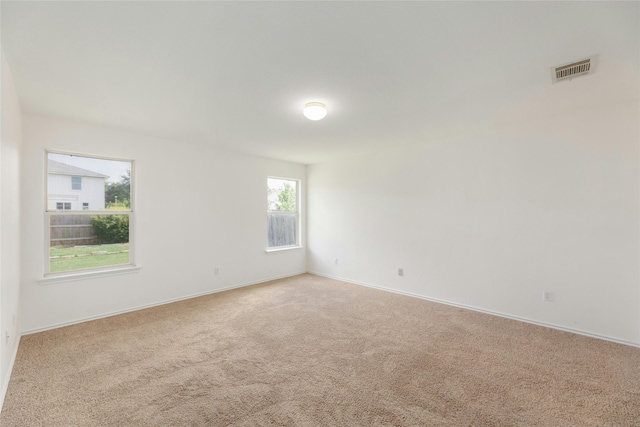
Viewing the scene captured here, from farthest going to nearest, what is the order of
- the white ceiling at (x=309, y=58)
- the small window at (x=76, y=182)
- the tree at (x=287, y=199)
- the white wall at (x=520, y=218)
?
the tree at (x=287, y=199)
the small window at (x=76, y=182)
the white wall at (x=520, y=218)
the white ceiling at (x=309, y=58)

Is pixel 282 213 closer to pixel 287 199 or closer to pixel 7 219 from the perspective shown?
pixel 287 199

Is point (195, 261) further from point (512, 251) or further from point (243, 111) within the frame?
point (512, 251)

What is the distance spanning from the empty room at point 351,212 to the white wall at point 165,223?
29 mm

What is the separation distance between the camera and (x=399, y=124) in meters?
3.42

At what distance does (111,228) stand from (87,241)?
0.95 ft

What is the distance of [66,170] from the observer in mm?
3352

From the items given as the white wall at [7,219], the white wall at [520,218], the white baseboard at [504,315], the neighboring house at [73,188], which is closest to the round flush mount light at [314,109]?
the white wall at [520,218]

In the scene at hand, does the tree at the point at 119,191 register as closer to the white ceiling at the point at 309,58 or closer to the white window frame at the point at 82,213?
the white window frame at the point at 82,213

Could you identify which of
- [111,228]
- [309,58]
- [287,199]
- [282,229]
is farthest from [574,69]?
[111,228]

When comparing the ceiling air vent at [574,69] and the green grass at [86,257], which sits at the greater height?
the ceiling air vent at [574,69]

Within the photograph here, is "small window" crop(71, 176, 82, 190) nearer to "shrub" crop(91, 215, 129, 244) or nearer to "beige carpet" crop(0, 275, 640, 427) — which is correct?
"shrub" crop(91, 215, 129, 244)

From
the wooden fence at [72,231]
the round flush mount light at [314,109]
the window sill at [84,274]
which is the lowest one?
the window sill at [84,274]

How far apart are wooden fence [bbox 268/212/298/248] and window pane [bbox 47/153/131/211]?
2479 millimetres

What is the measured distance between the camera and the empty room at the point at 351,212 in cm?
175
